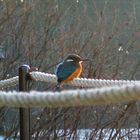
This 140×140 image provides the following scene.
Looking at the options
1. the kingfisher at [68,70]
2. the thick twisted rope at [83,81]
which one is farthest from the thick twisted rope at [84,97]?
the kingfisher at [68,70]

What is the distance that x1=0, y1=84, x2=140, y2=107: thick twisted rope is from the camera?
1.00m

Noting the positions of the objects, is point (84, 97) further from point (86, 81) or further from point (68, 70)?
point (68, 70)

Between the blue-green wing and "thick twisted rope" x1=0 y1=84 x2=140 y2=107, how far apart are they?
1.57 m

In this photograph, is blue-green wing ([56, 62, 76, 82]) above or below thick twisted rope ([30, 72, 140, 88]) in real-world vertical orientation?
below

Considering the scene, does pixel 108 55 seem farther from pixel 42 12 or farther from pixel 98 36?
pixel 42 12

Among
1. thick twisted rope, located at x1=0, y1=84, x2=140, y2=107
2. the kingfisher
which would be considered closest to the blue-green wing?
the kingfisher

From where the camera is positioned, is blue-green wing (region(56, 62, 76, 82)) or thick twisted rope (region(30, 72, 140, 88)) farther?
blue-green wing (region(56, 62, 76, 82))

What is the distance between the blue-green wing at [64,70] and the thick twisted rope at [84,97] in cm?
157

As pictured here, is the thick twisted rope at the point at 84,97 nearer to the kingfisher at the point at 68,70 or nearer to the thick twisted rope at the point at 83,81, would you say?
the thick twisted rope at the point at 83,81

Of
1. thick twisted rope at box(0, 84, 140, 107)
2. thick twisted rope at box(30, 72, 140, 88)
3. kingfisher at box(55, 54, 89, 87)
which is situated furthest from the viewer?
kingfisher at box(55, 54, 89, 87)

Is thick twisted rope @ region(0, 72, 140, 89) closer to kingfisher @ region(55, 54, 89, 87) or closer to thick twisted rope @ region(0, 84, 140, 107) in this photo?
kingfisher @ region(55, 54, 89, 87)

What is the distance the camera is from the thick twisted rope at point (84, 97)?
100 centimetres

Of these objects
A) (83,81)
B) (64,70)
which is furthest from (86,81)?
(64,70)

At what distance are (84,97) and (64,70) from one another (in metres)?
1.84
